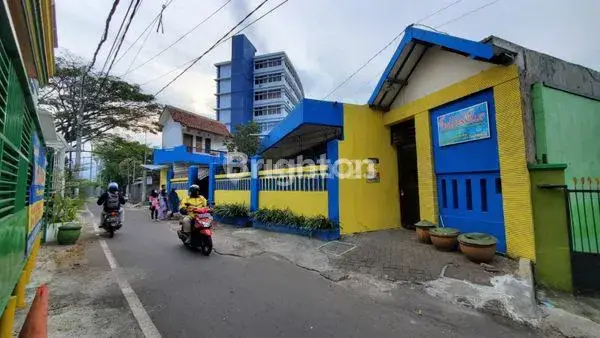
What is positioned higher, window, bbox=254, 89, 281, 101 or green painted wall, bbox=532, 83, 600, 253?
window, bbox=254, 89, 281, 101

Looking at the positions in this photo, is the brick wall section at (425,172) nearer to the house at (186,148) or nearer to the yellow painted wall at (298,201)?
the yellow painted wall at (298,201)

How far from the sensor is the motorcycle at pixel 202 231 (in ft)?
21.0

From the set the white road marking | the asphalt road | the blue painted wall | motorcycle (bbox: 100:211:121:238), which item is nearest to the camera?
the white road marking

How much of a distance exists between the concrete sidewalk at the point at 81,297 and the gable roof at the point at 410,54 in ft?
23.4

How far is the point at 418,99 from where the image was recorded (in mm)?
7902

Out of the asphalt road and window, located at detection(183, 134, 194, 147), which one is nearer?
the asphalt road

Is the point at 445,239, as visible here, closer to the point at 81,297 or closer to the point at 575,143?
the point at 575,143

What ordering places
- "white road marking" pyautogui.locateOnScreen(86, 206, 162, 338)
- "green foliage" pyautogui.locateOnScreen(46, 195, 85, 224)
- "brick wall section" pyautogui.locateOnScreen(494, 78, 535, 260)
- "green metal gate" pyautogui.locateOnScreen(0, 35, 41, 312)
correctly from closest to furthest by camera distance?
"green metal gate" pyautogui.locateOnScreen(0, 35, 41, 312)
"white road marking" pyautogui.locateOnScreen(86, 206, 162, 338)
"brick wall section" pyautogui.locateOnScreen(494, 78, 535, 260)
"green foliage" pyautogui.locateOnScreen(46, 195, 85, 224)

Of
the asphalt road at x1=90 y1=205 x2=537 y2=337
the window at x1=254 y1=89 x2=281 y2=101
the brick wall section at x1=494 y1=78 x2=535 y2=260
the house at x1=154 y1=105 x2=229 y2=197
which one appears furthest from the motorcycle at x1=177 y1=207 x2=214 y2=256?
the window at x1=254 y1=89 x2=281 y2=101

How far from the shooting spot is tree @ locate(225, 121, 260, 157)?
16.5 metres

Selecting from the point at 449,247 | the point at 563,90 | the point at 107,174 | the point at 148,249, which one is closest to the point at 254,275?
the point at 148,249

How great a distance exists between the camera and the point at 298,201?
28.8ft

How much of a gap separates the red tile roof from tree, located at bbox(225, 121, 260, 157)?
8.63 metres

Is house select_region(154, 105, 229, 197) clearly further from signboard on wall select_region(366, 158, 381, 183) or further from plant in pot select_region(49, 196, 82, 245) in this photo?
signboard on wall select_region(366, 158, 381, 183)
